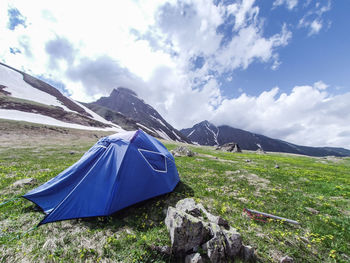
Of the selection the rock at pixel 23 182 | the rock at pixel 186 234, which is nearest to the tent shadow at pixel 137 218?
the rock at pixel 186 234

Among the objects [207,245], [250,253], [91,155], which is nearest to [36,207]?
[91,155]

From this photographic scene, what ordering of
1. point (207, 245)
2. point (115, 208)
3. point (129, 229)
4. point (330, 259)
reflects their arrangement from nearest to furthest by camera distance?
Answer: 1. point (207, 245)
2. point (330, 259)
3. point (129, 229)
4. point (115, 208)

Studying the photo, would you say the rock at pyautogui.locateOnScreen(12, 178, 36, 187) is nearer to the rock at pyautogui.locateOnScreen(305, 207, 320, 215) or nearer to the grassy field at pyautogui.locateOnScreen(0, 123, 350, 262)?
the grassy field at pyautogui.locateOnScreen(0, 123, 350, 262)

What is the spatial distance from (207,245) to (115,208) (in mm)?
3870

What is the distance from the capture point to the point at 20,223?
516 cm

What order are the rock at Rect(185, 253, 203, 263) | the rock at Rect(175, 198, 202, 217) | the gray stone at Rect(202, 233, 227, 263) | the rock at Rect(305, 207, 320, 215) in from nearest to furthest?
the rock at Rect(185, 253, 203, 263) < the gray stone at Rect(202, 233, 227, 263) < the rock at Rect(175, 198, 202, 217) < the rock at Rect(305, 207, 320, 215)

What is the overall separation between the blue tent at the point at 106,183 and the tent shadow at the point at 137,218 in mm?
384

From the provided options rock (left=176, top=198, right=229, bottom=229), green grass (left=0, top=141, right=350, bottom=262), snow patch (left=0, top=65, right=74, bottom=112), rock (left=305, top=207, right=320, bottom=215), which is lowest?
green grass (left=0, top=141, right=350, bottom=262)

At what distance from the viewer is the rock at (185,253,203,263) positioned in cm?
366

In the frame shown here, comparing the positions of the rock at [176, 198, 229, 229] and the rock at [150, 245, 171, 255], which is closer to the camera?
the rock at [150, 245, 171, 255]

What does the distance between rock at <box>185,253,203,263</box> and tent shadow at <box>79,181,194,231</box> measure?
186cm

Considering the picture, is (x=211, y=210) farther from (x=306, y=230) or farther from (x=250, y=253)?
(x=306, y=230)

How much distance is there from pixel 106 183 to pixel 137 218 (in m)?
2.08

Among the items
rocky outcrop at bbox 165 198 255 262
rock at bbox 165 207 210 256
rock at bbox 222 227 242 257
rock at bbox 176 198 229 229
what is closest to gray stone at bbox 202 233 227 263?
rocky outcrop at bbox 165 198 255 262
